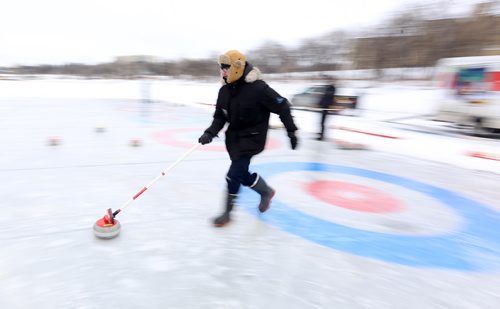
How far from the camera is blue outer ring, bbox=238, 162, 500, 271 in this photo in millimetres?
2754

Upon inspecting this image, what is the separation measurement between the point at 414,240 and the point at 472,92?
8117 millimetres

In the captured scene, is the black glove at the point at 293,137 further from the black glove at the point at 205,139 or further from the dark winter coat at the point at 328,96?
the dark winter coat at the point at 328,96

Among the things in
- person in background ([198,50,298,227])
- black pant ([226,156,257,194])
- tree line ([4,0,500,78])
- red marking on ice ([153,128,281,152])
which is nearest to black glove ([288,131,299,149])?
person in background ([198,50,298,227])

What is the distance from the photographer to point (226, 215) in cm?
319

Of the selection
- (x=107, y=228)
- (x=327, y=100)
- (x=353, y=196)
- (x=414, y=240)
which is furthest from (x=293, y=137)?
(x=327, y=100)

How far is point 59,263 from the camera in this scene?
93.9 inches

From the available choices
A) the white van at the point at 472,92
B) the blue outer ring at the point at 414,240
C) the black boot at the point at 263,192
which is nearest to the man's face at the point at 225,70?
the black boot at the point at 263,192

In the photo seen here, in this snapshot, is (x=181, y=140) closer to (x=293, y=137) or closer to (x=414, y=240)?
(x=293, y=137)

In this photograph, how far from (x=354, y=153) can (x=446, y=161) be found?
1.66 meters

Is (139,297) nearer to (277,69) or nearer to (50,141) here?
(50,141)

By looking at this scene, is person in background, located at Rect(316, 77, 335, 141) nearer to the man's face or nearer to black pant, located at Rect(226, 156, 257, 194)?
black pant, located at Rect(226, 156, 257, 194)

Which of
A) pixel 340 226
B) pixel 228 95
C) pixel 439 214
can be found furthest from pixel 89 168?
pixel 439 214

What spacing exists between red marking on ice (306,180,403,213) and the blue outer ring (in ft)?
2.03

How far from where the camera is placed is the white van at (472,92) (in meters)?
8.82
